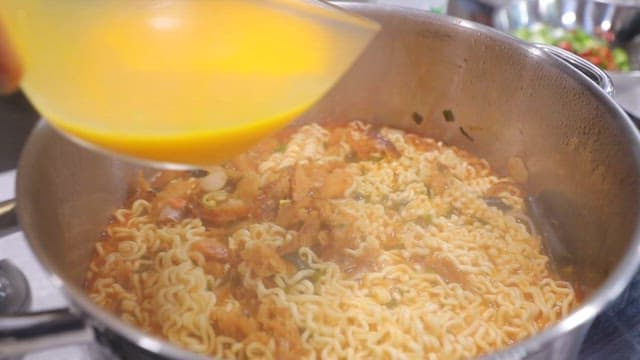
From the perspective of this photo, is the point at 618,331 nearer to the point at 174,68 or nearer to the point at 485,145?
the point at 485,145

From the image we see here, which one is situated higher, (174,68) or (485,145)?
(174,68)

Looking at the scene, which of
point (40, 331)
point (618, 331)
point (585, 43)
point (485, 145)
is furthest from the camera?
point (585, 43)

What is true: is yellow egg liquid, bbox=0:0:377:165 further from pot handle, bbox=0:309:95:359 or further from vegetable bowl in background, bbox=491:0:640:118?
vegetable bowl in background, bbox=491:0:640:118

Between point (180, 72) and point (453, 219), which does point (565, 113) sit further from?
point (180, 72)

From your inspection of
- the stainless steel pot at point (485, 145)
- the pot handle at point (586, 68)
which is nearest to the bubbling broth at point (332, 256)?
the stainless steel pot at point (485, 145)

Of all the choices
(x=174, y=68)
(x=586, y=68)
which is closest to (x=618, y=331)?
(x=586, y=68)

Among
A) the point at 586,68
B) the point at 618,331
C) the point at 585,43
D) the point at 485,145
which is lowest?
the point at 618,331
